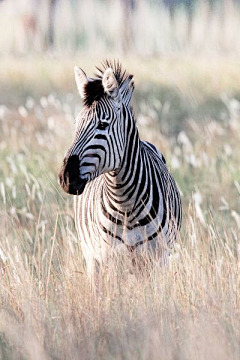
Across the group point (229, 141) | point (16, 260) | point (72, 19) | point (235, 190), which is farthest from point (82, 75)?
point (72, 19)

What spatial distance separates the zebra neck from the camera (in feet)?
18.6

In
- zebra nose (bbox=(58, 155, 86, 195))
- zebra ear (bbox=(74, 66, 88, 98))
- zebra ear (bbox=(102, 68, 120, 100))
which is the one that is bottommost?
zebra nose (bbox=(58, 155, 86, 195))

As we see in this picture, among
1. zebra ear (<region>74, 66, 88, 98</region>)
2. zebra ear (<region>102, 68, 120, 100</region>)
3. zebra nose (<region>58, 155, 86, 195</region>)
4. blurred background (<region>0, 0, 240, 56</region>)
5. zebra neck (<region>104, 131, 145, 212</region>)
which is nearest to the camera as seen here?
zebra nose (<region>58, 155, 86, 195</region>)

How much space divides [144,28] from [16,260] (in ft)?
64.1

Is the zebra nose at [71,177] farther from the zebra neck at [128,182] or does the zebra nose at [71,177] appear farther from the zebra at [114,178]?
the zebra neck at [128,182]

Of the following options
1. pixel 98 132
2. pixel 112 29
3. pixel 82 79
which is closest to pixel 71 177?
pixel 98 132

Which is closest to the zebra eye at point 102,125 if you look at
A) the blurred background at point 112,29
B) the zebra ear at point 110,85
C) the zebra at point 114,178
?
the zebra at point 114,178

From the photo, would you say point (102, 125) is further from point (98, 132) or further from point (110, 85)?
point (110, 85)

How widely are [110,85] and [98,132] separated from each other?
13.3 inches

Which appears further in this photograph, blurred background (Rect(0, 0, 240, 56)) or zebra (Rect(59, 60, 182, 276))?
blurred background (Rect(0, 0, 240, 56))

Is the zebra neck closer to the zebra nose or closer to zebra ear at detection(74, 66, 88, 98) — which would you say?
zebra ear at detection(74, 66, 88, 98)

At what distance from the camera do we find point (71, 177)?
16.7ft

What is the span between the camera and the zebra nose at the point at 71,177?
5082 millimetres

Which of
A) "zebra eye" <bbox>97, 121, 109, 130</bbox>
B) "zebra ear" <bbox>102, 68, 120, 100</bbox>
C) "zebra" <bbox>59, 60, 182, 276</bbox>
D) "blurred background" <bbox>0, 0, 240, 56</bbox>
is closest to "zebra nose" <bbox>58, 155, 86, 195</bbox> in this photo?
"zebra" <bbox>59, 60, 182, 276</bbox>
